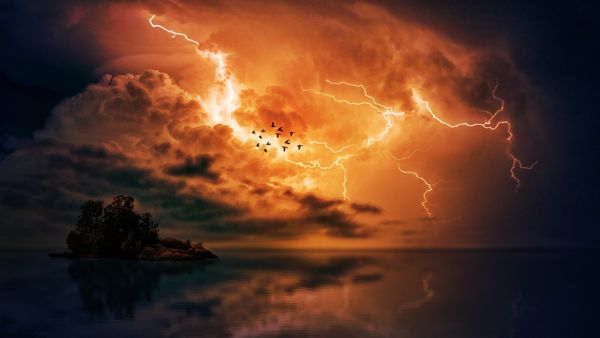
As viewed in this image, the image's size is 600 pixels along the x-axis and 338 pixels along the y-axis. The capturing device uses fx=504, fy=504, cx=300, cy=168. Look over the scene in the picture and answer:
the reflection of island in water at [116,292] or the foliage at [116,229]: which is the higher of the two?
the foliage at [116,229]

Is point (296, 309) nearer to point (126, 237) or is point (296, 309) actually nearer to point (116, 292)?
point (116, 292)

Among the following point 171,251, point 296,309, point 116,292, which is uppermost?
point 171,251

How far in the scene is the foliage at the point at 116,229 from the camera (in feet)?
216

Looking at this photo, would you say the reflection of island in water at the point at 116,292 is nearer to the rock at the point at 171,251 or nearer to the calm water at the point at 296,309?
the calm water at the point at 296,309

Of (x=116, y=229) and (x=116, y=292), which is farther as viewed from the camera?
(x=116, y=229)

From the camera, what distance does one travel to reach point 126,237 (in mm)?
66938

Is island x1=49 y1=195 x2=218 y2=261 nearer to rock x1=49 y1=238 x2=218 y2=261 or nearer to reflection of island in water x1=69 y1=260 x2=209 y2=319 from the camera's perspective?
rock x1=49 y1=238 x2=218 y2=261

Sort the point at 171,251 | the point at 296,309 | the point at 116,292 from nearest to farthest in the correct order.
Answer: the point at 296,309, the point at 116,292, the point at 171,251


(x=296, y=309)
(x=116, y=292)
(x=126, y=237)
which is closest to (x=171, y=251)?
(x=126, y=237)

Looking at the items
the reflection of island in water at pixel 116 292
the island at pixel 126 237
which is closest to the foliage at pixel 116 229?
the island at pixel 126 237

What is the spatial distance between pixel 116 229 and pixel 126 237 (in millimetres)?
1681

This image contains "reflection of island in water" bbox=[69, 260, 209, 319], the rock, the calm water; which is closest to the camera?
the calm water

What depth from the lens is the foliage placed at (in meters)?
65.8

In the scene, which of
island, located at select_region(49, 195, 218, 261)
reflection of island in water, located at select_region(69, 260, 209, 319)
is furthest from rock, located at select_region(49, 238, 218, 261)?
reflection of island in water, located at select_region(69, 260, 209, 319)
